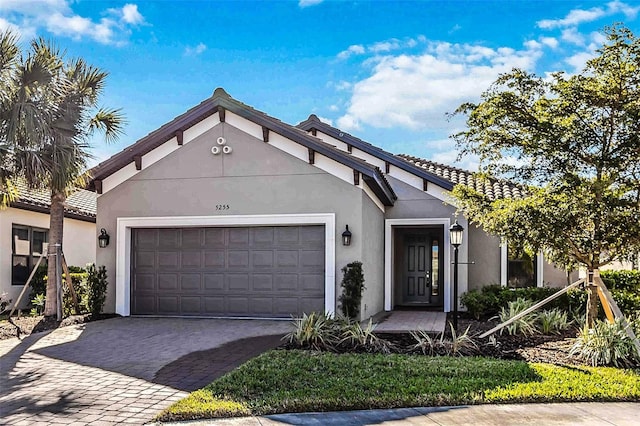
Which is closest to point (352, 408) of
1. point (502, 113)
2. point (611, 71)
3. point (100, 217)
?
point (502, 113)

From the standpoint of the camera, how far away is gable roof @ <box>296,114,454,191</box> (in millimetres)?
16781

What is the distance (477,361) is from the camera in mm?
9016

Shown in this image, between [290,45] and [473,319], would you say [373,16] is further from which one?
[473,319]

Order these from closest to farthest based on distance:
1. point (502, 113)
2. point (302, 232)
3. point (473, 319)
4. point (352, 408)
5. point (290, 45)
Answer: point (352, 408), point (502, 113), point (290, 45), point (302, 232), point (473, 319)

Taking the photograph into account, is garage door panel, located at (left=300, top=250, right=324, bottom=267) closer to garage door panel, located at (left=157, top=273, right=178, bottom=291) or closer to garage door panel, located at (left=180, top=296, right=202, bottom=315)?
garage door panel, located at (left=180, top=296, right=202, bottom=315)

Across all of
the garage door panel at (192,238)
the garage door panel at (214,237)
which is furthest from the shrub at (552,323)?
the garage door panel at (192,238)

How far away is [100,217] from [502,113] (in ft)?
33.1

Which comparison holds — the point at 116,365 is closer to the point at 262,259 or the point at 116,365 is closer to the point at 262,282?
the point at 262,282

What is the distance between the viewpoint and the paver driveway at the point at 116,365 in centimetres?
650

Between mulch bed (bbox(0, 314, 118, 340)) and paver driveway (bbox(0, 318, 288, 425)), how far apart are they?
1.76 feet

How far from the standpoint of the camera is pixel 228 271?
1435cm

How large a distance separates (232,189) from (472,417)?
9174mm

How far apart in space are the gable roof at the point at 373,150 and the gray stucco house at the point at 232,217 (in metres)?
1.88

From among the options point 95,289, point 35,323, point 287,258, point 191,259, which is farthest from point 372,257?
point 35,323
